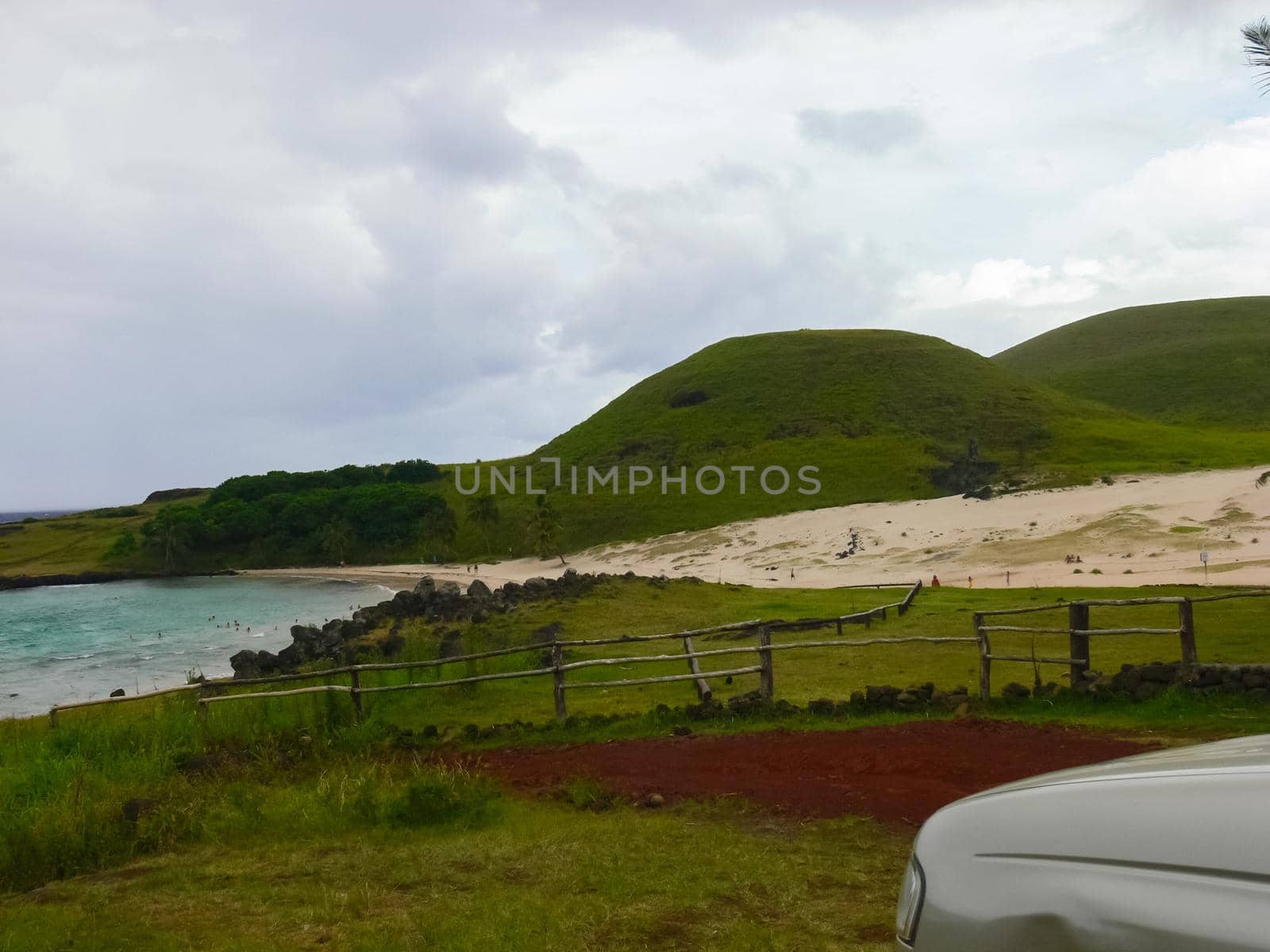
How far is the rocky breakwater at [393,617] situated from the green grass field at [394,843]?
11151mm

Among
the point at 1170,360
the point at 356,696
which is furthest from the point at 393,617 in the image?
the point at 1170,360

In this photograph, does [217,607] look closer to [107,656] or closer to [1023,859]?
Answer: [107,656]

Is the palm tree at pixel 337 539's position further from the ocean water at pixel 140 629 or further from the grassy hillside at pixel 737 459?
the ocean water at pixel 140 629

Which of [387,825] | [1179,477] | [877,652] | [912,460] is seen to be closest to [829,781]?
[387,825]

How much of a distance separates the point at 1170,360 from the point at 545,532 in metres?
84.3

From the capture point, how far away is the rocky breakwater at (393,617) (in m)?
26.1

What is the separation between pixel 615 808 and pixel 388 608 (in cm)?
2746

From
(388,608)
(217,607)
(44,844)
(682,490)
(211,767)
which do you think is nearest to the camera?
(44,844)

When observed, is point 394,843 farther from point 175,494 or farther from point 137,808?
point 175,494

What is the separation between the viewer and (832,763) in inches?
390

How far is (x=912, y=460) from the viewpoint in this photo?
7425 centimetres

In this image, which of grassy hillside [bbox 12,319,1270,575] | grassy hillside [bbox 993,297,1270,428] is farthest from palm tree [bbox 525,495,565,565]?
grassy hillside [bbox 993,297,1270,428]

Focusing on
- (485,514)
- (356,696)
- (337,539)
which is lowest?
(356,696)

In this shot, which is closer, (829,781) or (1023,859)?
(1023,859)
